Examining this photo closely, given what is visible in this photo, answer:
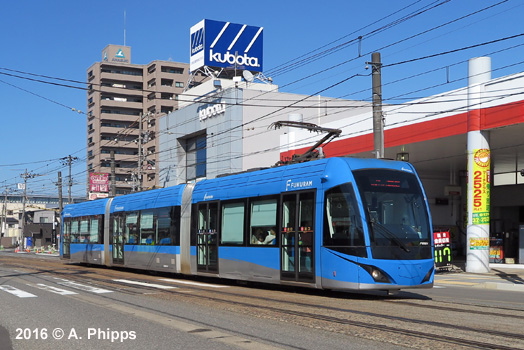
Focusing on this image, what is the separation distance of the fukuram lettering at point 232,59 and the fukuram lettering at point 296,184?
4132 centimetres

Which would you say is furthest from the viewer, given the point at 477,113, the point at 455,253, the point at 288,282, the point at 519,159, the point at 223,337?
the point at 455,253

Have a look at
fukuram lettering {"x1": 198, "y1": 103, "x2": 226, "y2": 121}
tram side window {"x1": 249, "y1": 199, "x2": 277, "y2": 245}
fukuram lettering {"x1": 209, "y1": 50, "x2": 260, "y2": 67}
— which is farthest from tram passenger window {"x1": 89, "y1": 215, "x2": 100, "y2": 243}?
fukuram lettering {"x1": 209, "y1": 50, "x2": 260, "y2": 67}

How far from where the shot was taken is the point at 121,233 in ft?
88.4

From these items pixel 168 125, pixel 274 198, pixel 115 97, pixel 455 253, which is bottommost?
pixel 455 253

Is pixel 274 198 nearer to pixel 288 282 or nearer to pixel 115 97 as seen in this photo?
pixel 288 282

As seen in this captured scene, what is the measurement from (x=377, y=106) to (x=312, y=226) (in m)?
8.54

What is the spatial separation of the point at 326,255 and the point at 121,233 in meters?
14.8

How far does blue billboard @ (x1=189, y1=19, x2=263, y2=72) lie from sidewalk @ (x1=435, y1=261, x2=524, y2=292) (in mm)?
32351

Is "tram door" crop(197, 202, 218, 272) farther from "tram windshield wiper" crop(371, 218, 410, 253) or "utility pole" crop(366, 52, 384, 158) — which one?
"tram windshield wiper" crop(371, 218, 410, 253)

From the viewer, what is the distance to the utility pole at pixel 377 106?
21.6m

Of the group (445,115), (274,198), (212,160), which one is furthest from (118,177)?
(274,198)

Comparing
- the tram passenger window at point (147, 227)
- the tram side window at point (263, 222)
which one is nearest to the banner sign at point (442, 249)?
the tram passenger window at point (147, 227)

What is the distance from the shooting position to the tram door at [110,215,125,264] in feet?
88.1

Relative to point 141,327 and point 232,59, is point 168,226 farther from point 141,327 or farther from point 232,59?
point 232,59
